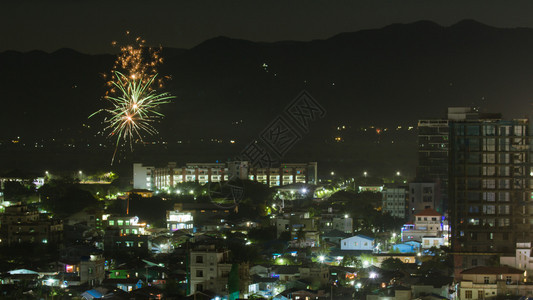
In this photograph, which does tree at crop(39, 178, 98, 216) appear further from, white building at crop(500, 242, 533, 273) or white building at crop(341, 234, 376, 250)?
white building at crop(500, 242, 533, 273)

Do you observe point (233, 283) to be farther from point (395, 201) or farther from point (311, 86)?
point (311, 86)

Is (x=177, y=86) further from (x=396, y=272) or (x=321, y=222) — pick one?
(x=396, y=272)

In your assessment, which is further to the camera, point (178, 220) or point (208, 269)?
point (178, 220)

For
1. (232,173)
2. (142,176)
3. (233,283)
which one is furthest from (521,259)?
(232,173)

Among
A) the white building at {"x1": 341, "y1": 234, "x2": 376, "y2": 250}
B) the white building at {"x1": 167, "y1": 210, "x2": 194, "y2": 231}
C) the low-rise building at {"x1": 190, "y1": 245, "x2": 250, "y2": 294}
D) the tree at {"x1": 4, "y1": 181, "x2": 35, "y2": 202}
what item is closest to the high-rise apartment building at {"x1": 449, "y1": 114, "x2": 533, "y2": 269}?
the white building at {"x1": 341, "y1": 234, "x2": 376, "y2": 250}

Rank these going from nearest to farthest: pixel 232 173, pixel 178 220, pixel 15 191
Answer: pixel 178 220
pixel 15 191
pixel 232 173

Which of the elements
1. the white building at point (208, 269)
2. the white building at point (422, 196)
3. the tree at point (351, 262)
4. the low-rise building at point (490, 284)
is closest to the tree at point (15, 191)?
the white building at point (422, 196)

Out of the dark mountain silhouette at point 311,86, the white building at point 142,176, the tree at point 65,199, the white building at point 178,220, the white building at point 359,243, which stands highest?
the dark mountain silhouette at point 311,86

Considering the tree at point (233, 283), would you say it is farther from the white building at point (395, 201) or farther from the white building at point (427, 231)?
the white building at point (395, 201)
